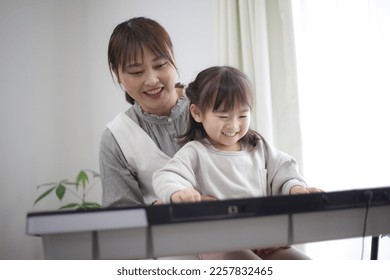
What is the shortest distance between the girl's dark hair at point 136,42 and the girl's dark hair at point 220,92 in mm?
110

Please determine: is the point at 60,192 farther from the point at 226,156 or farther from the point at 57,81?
the point at 226,156

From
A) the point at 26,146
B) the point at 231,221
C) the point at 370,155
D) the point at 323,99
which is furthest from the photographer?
the point at 26,146

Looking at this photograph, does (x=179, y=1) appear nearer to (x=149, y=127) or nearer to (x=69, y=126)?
(x=69, y=126)

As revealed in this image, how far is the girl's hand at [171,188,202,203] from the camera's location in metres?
0.81

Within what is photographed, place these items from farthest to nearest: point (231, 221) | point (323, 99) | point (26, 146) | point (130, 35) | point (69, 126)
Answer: point (69, 126) → point (26, 146) → point (323, 99) → point (130, 35) → point (231, 221)

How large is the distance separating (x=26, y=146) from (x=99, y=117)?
16.5 inches

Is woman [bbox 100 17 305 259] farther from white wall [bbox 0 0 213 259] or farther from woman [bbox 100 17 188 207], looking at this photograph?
white wall [bbox 0 0 213 259]

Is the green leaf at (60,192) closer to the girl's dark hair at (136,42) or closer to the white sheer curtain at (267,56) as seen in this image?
the white sheer curtain at (267,56)

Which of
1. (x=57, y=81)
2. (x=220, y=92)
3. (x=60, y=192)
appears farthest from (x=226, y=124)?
(x=57, y=81)

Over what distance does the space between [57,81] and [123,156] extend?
1267 millimetres

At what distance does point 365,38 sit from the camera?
168 centimetres
